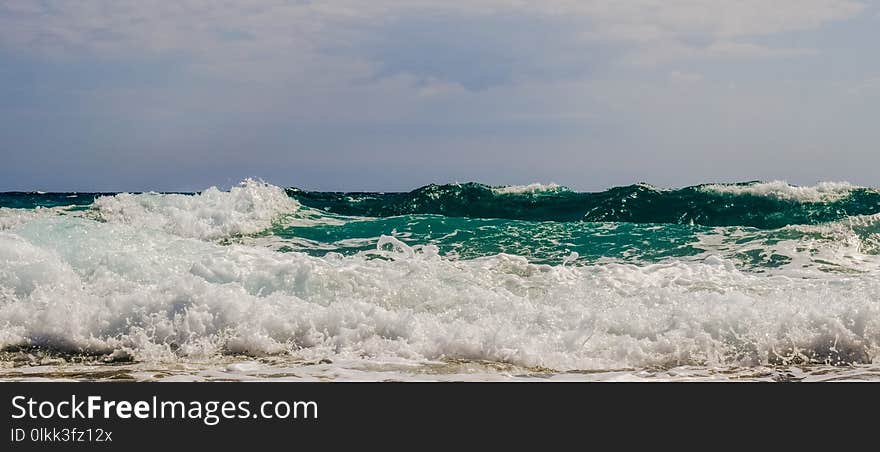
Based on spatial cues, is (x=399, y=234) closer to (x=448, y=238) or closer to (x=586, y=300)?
(x=448, y=238)

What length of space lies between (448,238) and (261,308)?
607cm

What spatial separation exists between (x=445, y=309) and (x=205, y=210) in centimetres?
878

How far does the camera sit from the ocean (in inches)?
248

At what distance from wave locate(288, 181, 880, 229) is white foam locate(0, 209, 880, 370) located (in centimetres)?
893

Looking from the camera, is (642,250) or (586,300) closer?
(586,300)

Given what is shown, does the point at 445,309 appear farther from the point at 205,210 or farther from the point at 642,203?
the point at 642,203

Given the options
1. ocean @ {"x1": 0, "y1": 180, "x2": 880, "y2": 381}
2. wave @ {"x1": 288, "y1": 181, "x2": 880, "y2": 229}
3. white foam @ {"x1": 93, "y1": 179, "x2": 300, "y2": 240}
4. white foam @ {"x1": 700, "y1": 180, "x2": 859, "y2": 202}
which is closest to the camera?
A: ocean @ {"x1": 0, "y1": 180, "x2": 880, "y2": 381}

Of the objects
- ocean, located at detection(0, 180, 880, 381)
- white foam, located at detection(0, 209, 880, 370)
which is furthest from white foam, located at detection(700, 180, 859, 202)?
white foam, located at detection(0, 209, 880, 370)

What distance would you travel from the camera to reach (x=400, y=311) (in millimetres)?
7398

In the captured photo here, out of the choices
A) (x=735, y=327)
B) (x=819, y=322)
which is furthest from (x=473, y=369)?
(x=819, y=322)

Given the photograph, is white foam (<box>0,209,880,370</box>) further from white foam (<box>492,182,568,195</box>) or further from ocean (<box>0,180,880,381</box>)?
white foam (<box>492,182,568,195</box>)

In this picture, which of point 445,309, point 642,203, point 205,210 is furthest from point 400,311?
point 642,203
